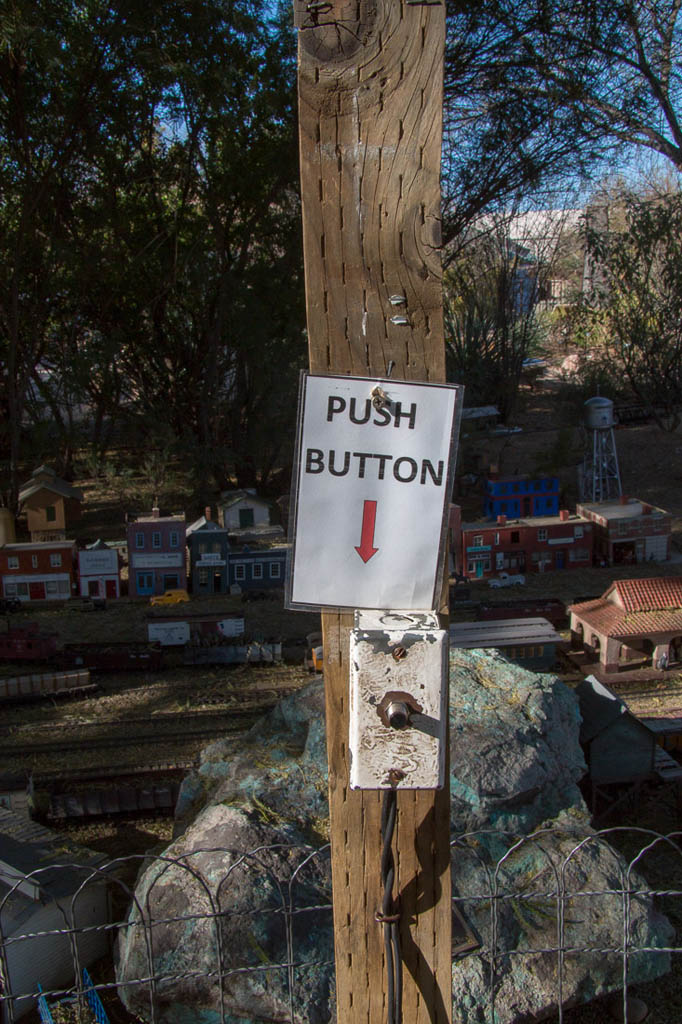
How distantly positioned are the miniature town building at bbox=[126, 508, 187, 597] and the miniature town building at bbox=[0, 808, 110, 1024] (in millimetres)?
5781

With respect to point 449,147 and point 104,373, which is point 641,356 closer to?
point 449,147

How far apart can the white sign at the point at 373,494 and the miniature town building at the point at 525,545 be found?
10483 millimetres

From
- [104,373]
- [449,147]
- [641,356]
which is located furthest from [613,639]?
[641,356]

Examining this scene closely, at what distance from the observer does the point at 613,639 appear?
9164 mm

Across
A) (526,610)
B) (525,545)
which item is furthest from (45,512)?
(526,610)

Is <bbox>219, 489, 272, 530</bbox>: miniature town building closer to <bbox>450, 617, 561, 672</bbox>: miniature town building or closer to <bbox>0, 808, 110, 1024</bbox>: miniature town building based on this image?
<bbox>450, 617, 561, 672</bbox>: miniature town building

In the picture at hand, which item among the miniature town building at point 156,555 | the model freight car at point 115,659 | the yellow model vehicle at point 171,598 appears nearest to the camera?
the model freight car at point 115,659

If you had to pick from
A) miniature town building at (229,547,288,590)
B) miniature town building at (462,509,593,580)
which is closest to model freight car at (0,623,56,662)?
miniature town building at (229,547,288,590)

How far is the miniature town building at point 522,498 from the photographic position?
13383 mm

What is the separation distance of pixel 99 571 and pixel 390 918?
1045 cm

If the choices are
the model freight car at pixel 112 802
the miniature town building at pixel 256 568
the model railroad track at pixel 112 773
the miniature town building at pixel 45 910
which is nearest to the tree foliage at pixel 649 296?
the miniature town building at pixel 256 568

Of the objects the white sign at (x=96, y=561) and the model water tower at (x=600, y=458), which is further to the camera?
the model water tower at (x=600, y=458)

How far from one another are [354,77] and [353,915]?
149cm

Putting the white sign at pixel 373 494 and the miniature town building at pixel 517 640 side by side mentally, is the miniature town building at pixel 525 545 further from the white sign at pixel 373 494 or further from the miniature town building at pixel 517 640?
the white sign at pixel 373 494
